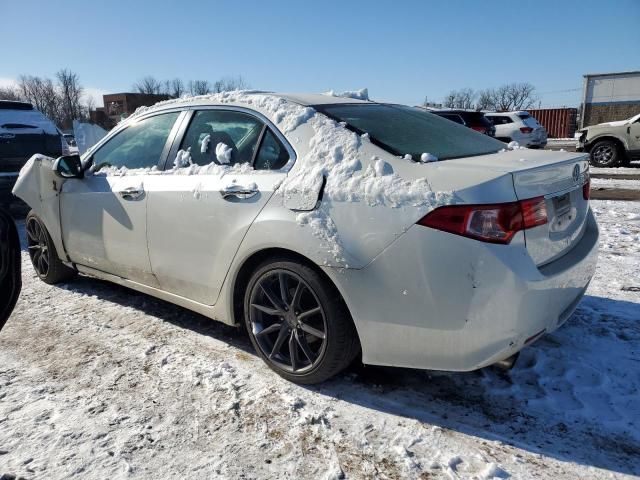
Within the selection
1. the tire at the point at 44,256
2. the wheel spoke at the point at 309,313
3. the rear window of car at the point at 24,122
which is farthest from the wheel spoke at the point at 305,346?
the rear window of car at the point at 24,122

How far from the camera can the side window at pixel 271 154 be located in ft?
9.01

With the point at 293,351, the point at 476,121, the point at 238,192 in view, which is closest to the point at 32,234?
the point at 238,192

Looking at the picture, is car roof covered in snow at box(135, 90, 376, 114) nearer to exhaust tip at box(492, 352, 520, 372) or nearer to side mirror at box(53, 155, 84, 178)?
side mirror at box(53, 155, 84, 178)

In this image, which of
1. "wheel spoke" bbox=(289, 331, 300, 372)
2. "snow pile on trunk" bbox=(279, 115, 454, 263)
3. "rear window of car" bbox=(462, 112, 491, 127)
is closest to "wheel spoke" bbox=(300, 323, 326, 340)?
"wheel spoke" bbox=(289, 331, 300, 372)

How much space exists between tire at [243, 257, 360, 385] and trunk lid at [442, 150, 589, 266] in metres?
0.99

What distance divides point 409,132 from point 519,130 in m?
15.9

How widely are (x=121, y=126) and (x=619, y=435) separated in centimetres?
390

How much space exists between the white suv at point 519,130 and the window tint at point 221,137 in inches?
604

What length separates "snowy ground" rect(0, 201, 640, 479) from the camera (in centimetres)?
214

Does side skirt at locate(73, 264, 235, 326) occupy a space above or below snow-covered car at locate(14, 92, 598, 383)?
below

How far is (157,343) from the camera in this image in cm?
332

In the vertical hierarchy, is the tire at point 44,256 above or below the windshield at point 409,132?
below

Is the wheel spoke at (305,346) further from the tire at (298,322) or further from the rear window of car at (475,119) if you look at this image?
the rear window of car at (475,119)

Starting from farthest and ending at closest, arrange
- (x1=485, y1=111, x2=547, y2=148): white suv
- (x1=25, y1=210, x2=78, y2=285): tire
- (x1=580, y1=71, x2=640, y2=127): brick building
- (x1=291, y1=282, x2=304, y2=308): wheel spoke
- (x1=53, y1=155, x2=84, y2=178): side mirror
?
1. (x1=580, y1=71, x2=640, y2=127): brick building
2. (x1=485, y1=111, x2=547, y2=148): white suv
3. (x1=25, y1=210, x2=78, y2=285): tire
4. (x1=53, y1=155, x2=84, y2=178): side mirror
5. (x1=291, y1=282, x2=304, y2=308): wheel spoke
